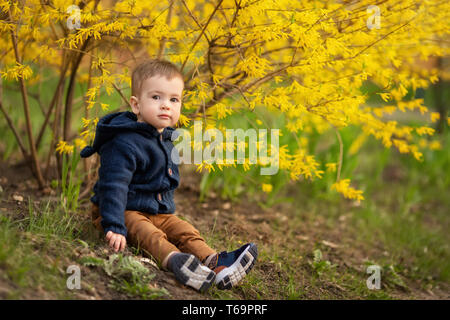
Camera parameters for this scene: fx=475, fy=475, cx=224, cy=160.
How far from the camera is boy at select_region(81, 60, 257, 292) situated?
226 cm

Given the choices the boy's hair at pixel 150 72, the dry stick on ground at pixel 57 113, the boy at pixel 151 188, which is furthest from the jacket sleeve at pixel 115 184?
the dry stick on ground at pixel 57 113

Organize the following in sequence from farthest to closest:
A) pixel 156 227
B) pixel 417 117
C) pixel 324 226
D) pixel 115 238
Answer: pixel 417 117 → pixel 324 226 → pixel 156 227 → pixel 115 238

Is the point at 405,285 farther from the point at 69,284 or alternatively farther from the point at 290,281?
the point at 69,284

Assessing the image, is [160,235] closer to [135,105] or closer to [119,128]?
[119,128]

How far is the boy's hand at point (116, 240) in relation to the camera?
225 centimetres

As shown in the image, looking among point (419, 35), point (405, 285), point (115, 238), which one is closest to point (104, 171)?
point (115, 238)

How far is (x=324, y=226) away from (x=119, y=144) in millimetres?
2283

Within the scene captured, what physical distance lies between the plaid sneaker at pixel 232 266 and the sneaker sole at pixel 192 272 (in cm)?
8

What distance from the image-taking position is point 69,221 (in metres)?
2.50

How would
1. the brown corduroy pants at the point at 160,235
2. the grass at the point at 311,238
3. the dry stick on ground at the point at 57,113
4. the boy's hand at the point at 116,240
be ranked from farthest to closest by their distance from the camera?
the dry stick on ground at the point at 57,113 < the brown corduroy pants at the point at 160,235 < the boy's hand at the point at 116,240 < the grass at the point at 311,238

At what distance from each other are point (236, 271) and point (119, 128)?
3.00 ft

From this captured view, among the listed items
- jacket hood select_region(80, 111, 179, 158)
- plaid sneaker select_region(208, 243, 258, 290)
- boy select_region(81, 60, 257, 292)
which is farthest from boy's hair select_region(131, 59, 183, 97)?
plaid sneaker select_region(208, 243, 258, 290)

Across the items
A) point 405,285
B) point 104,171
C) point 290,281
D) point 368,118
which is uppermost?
point 368,118

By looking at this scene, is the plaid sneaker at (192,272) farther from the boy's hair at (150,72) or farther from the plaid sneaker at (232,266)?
the boy's hair at (150,72)
